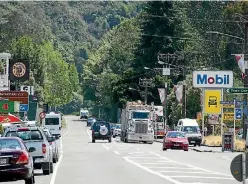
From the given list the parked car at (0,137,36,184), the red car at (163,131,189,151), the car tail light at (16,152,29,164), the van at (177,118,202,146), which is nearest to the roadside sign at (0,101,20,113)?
the red car at (163,131,189,151)

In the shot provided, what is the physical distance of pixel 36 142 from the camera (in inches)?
1268

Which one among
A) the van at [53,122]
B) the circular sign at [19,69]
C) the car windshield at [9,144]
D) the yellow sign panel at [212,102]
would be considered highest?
the circular sign at [19,69]

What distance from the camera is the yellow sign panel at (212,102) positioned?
70938mm

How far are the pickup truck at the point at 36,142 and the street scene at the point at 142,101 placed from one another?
44mm

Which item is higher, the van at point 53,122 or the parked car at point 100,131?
the van at point 53,122

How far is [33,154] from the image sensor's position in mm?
31844

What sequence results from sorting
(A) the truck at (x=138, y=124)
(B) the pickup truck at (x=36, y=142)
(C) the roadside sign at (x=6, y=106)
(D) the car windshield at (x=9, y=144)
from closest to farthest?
(D) the car windshield at (x=9, y=144) < (B) the pickup truck at (x=36, y=142) < (C) the roadside sign at (x=6, y=106) < (A) the truck at (x=138, y=124)

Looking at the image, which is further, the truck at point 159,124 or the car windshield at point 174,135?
the truck at point 159,124

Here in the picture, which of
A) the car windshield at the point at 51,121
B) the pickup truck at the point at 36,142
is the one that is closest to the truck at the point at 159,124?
the car windshield at the point at 51,121

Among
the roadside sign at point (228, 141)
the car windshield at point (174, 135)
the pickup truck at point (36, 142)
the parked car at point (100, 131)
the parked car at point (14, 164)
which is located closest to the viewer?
the parked car at point (14, 164)

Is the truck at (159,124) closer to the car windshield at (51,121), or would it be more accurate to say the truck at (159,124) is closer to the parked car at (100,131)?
the car windshield at (51,121)

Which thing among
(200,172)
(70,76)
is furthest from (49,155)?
(70,76)

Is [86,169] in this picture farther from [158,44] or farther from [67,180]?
[158,44]

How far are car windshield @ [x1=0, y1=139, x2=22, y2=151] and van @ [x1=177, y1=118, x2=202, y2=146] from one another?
45345mm
